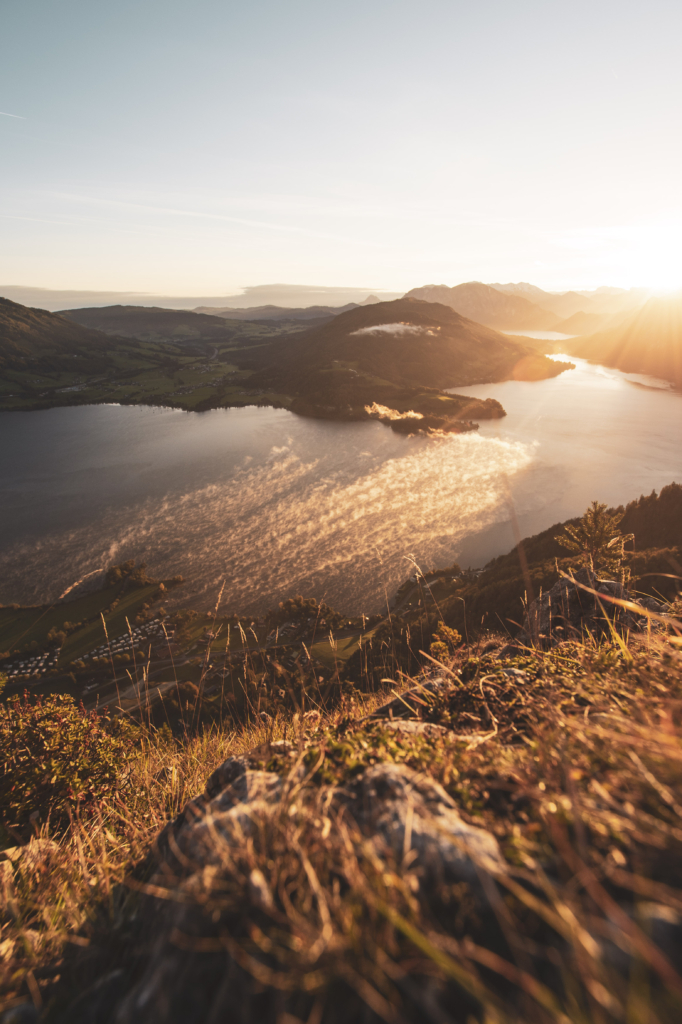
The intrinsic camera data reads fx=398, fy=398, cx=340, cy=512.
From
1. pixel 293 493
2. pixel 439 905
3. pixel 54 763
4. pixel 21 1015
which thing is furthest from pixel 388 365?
pixel 21 1015

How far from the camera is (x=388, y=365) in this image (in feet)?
512

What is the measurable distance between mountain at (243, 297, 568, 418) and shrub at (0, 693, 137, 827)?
111 meters

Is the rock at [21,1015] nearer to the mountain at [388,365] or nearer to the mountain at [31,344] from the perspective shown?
the mountain at [388,365]

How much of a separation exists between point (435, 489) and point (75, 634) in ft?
164

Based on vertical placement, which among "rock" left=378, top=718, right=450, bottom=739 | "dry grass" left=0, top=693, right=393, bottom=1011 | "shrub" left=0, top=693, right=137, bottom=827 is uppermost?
"rock" left=378, top=718, right=450, bottom=739

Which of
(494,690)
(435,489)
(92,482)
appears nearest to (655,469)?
(435,489)

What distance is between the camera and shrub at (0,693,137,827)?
5243 millimetres

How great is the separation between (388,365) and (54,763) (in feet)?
538

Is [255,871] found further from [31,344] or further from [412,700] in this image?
[31,344]

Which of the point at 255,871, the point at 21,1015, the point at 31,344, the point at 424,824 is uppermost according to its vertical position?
the point at 31,344

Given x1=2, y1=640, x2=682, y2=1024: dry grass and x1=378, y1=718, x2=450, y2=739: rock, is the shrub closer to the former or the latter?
x1=2, y1=640, x2=682, y2=1024: dry grass

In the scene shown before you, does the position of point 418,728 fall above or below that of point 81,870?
above

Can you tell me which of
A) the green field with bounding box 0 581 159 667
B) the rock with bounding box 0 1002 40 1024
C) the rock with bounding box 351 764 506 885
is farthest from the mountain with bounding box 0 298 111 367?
the rock with bounding box 351 764 506 885

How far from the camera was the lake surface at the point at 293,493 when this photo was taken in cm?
4509
